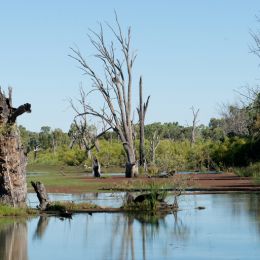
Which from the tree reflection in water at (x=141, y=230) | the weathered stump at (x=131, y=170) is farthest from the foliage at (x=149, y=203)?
the weathered stump at (x=131, y=170)

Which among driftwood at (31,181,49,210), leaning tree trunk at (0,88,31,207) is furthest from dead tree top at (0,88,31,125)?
driftwood at (31,181,49,210)

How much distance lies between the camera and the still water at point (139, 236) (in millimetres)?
16953

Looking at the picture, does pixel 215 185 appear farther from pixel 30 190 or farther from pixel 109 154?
pixel 109 154

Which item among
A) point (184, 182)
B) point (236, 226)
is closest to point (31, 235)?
point (236, 226)

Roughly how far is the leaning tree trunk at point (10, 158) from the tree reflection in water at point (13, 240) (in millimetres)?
2340

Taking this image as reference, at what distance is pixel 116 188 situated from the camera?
A: 37.1 meters

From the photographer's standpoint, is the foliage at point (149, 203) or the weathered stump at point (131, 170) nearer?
the foliage at point (149, 203)

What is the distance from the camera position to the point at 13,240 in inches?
766

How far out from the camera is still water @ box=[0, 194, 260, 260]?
55.6 feet

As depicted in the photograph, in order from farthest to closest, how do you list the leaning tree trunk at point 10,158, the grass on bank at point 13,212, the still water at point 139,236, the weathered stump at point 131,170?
the weathered stump at point 131,170 → the leaning tree trunk at point 10,158 → the grass on bank at point 13,212 → the still water at point 139,236

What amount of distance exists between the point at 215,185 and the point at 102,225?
1894cm

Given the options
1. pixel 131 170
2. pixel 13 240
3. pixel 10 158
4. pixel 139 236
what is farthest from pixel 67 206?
pixel 131 170

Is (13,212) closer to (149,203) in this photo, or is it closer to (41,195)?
(41,195)

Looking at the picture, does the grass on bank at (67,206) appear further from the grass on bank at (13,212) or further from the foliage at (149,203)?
the foliage at (149,203)
